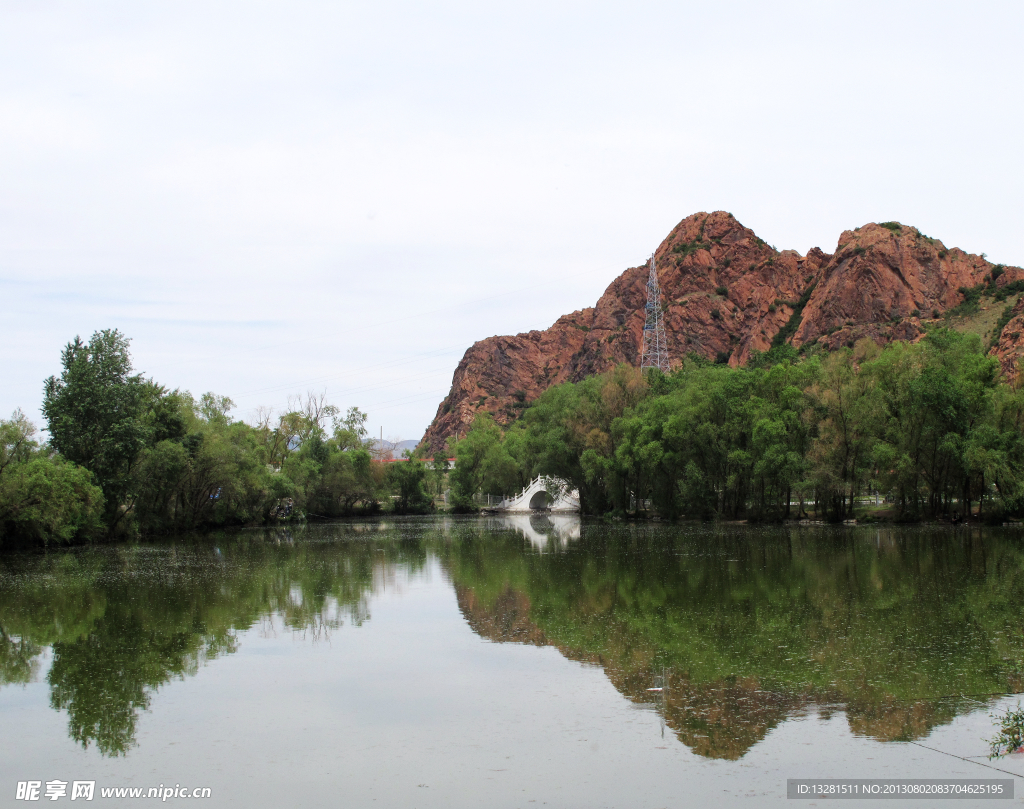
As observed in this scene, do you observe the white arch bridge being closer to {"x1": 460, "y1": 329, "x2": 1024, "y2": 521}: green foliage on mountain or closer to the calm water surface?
{"x1": 460, "y1": 329, "x2": 1024, "y2": 521}: green foliage on mountain

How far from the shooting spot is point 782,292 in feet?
533

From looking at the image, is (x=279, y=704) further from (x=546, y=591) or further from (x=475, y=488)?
(x=475, y=488)

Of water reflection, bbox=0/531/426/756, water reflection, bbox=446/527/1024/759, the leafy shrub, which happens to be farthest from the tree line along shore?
the leafy shrub

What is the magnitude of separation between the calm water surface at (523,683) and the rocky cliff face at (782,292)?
7336 centimetres

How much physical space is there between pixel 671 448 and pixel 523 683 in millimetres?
48927

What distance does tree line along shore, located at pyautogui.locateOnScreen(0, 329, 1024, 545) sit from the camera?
152ft

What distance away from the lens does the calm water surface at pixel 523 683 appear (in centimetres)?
977

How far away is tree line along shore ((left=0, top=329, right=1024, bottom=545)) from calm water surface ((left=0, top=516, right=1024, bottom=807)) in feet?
61.8

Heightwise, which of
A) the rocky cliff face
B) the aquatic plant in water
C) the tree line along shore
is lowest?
the aquatic plant in water

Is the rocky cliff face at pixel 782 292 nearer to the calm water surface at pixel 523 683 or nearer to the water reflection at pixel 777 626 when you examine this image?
the water reflection at pixel 777 626

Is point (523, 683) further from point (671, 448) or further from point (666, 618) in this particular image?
point (671, 448)

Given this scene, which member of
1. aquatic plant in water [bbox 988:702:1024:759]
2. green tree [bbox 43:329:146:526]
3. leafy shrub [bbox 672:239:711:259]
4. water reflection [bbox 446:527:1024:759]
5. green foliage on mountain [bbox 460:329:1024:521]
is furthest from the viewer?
A: leafy shrub [bbox 672:239:711:259]

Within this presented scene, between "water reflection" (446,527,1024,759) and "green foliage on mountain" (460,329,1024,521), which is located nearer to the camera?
"water reflection" (446,527,1024,759)

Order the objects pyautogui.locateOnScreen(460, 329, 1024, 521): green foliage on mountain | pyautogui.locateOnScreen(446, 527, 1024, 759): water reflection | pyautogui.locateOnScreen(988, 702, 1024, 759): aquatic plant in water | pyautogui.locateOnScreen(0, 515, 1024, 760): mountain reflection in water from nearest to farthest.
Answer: pyautogui.locateOnScreen(988, 702, 1024, 759): aquatic plant in water, pyautogui.locateOnScreen(446, 527, 1024, 759): water reflection, pyautogui.locateOnScreen(0, 515, 1024, 760): mountain reflection in water, pyautogui.locateOnScreen(460, 329, 1024, 521): green foliage on mountain
